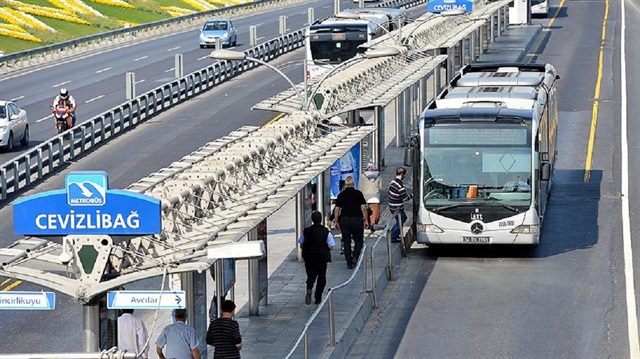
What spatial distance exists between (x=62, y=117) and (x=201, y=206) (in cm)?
2651

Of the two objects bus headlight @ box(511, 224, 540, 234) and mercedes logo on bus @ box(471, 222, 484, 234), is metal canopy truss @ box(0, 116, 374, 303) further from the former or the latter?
bus headlight @ box(511, 224, 540, 234)

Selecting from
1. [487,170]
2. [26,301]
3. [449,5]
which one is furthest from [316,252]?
[449,5]

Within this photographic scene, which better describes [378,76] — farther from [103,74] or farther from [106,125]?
[103,74]

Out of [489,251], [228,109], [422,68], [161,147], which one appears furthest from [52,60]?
[489,251]

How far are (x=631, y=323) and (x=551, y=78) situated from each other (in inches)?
559

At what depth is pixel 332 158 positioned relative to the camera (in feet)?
84.1

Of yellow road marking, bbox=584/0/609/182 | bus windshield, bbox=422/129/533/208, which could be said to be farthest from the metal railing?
yellow road marking, bbox=584/0/609/182

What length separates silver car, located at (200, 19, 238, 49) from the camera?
2968 inches

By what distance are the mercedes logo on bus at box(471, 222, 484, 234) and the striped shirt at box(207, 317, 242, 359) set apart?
1135 cm

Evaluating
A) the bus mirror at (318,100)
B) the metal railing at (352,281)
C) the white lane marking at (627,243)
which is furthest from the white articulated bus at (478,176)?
the bus mirror at (318,100)

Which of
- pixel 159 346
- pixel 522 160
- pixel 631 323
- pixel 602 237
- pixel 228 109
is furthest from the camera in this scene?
pixel 228 109

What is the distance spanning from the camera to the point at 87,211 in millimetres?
15734

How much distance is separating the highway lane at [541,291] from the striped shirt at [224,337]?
4.31 metres

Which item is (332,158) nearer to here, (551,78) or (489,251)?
(489,251)
